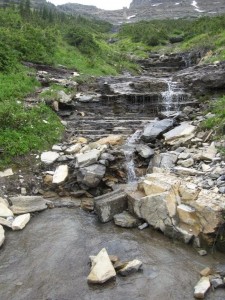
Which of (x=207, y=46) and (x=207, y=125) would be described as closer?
(x=207, y=125)

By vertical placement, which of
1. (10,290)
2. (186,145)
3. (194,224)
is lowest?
(10,290)

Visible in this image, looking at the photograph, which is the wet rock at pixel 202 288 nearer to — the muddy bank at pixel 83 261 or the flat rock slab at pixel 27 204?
the muddy bank at pixel 83 261

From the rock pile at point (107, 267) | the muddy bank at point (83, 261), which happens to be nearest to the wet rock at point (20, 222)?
the muddy bank at point (83, 261)

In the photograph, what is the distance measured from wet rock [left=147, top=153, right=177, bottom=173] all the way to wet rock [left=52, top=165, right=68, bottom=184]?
3057 mm

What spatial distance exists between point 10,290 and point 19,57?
2016 cm

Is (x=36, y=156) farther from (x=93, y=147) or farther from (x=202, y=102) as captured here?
(x=202, y=102)

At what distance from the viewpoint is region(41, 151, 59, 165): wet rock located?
13508 millimetres

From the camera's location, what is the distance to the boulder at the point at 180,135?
14.0 m

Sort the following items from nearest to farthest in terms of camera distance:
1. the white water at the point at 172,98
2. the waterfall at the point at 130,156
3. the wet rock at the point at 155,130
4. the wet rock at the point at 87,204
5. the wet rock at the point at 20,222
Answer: the wet rock at the point at 20,222 < the wet rock at the point at 87,204 < the waterfall at the point at 130,156 < the wet rock at the point at 155,130 < the white water at the point at 172,98

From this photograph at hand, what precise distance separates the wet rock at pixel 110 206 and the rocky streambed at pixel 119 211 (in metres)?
0.03

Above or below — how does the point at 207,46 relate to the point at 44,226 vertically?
above

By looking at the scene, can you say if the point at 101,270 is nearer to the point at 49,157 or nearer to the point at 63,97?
the point at 49,157

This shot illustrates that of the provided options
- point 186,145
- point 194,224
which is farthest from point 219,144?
point 194,224

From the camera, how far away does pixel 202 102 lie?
63.7ft
